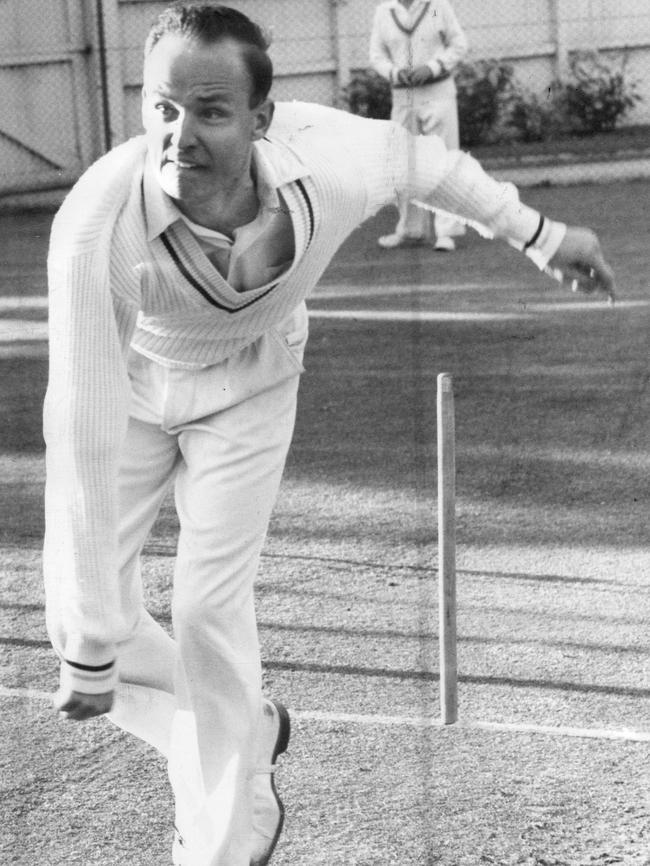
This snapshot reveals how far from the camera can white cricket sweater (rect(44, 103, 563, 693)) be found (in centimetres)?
303

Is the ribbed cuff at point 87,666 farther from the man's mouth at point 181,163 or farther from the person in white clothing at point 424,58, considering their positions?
the person in white clothing at point 424,58

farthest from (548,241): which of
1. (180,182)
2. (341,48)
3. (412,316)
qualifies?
(341,48)

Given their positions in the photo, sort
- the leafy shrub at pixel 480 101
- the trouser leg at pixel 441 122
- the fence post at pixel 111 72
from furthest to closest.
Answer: the leafy shrub at pixel 480 101, the fence post at pixel 111 72, the trouser leg at pixel 441 122

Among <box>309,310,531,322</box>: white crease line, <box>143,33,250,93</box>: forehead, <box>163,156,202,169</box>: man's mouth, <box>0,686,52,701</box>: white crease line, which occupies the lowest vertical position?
<box>309,310,531,322</box>: white crease line

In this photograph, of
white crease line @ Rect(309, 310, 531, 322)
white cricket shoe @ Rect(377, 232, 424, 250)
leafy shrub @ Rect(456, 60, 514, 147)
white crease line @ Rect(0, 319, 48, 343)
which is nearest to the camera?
white crease line @ Rect(309, 310, 531, 322)

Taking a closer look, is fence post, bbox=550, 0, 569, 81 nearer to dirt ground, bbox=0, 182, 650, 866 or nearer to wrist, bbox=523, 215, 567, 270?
dirt ground, bbox=0, 182, 650, 866

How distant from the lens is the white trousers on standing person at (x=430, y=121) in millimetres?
13234

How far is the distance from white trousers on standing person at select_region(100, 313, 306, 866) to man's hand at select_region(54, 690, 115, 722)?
41cm

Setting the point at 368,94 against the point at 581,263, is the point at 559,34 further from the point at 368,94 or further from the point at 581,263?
the point at 581,263

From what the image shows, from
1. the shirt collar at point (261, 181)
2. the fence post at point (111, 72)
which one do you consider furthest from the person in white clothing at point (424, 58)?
the shirt collar at point (261, 181)

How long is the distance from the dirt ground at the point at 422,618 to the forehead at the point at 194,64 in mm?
1810

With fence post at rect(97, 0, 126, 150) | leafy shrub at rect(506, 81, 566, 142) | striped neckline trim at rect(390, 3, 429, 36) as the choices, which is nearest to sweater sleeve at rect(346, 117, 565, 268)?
striped neckline trim at rect(390, 3, 429, 36)

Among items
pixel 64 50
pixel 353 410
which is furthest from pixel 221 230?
pixel 64 50

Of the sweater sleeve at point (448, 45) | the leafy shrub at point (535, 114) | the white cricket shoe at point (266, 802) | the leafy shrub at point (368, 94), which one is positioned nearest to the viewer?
the white cricket shoe at point (266, 802)
